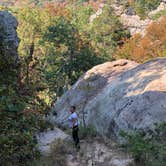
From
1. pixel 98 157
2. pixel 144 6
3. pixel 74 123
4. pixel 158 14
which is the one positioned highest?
pixel 144 6

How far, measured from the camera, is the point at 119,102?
16.5 meters

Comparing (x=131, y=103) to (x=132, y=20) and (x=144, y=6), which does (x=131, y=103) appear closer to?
(x=132, y=20)

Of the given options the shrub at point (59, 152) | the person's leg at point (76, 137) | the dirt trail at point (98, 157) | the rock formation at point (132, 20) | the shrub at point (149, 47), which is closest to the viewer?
the shrub at point (59, 152)

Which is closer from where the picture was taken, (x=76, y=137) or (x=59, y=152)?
(x=59, y=152)

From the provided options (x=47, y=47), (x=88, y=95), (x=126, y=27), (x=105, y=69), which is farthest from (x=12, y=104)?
(x=126, y=27)

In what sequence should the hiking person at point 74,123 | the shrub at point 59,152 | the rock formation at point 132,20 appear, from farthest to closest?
the rock formation at point 132,20, the hiking person at point 74,123, the shrub at point 59,152

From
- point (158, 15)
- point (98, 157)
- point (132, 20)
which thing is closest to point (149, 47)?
point (132, 20)

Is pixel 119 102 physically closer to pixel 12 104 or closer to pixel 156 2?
pixel 12 104

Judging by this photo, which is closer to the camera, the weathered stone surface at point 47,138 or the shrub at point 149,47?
the weathered stone surface at point 47,138

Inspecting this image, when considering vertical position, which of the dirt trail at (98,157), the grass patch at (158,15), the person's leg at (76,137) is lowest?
the dirt trail at (98,157)

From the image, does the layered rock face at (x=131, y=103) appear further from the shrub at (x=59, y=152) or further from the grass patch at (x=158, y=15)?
the grass patch at (x=158, y=15)

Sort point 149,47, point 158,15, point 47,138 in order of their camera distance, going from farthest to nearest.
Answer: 1. point 158,15
2. point 149,47
3. point 47,138

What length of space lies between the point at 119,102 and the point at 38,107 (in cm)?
739

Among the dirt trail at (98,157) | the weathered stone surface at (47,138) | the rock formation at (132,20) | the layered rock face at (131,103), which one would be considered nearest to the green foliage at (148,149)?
the dirt trail at (98,157)
